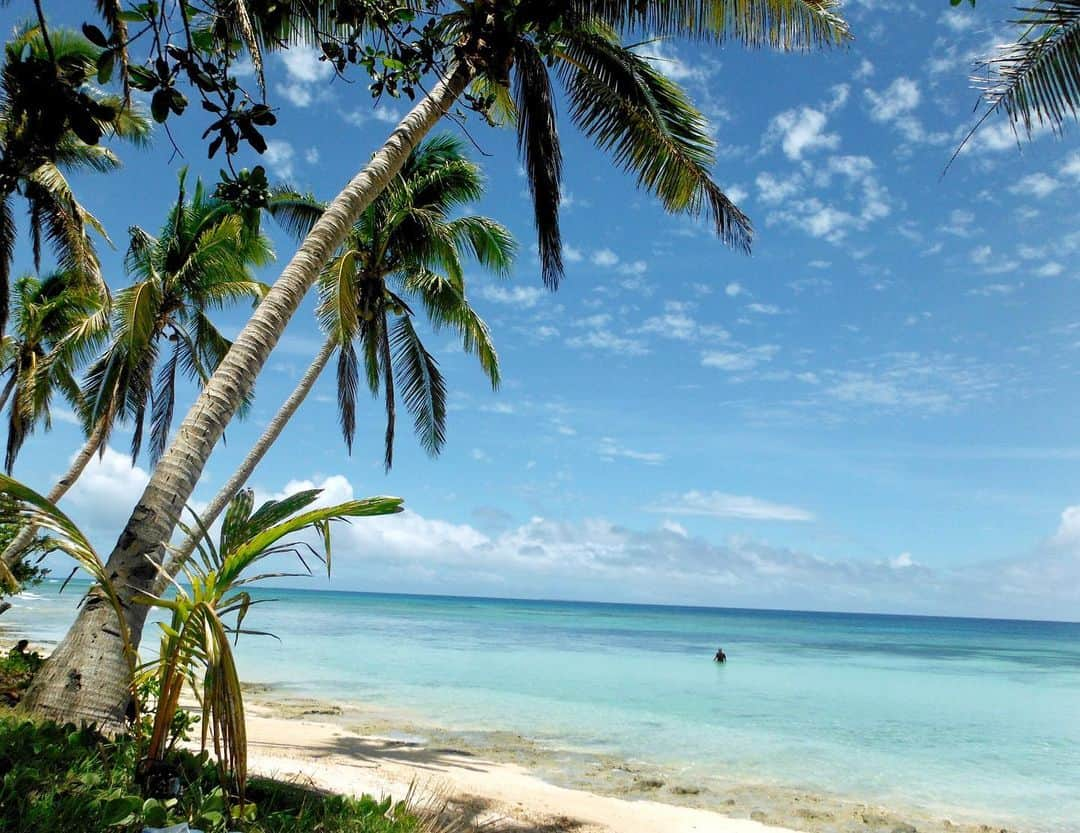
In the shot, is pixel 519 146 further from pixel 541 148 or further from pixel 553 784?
pixel 553 784

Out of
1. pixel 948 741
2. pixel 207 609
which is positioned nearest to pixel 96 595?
pixel 207 609

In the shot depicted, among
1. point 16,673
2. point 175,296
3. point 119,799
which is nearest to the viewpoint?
point 119,799

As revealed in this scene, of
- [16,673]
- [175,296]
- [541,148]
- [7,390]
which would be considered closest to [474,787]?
[16,673]

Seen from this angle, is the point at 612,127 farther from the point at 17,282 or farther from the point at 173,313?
the point at 17,282

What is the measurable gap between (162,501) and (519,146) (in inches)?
208

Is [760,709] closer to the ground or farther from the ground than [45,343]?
closer to the ground

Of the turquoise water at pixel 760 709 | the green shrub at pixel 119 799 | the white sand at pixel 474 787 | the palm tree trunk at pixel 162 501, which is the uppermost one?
the palm tree trunk at pixel 162 501

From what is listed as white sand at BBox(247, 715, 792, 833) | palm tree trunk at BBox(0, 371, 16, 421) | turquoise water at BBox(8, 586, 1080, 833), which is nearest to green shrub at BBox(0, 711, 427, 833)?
white sand at BBox(247, 715, 792, 833)

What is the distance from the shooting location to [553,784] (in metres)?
8.80

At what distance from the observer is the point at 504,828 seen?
6.36 metres

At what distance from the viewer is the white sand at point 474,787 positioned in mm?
6809

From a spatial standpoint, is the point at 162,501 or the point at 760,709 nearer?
the point at 162,501

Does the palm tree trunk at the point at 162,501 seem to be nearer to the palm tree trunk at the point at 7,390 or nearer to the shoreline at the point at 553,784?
the shoreline at the point at 553,784

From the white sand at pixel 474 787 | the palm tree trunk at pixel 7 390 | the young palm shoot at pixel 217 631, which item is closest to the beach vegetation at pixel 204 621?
the young palm shoot at pixel 217 631
